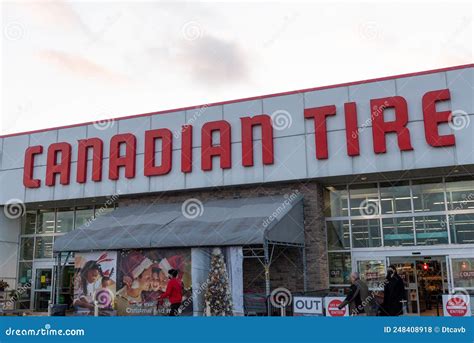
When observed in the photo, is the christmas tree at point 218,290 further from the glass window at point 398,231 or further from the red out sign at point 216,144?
the glass window at point 398,231

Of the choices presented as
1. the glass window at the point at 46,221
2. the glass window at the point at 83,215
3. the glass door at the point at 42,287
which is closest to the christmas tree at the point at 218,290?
the glass window at the point at 83,215

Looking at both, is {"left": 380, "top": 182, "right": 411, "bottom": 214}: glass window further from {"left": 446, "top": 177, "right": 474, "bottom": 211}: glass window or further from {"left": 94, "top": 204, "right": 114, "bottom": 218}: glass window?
{"left": 94, "top": 204, "right": 114, "bottom": 218}: glass window

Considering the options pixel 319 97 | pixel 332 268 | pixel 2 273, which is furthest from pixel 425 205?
pixel 2 273

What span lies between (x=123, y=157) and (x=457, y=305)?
12205 millimetres

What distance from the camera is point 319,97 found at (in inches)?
650

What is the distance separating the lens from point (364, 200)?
16.8 meters

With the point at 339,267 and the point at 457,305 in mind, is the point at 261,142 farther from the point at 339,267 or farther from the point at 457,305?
the point at 457,305

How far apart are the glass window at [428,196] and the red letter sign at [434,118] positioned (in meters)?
1.88

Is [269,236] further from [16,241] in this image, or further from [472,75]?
[16,241]

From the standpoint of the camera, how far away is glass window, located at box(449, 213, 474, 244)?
1527 cm

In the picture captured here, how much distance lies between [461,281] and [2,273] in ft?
58.0

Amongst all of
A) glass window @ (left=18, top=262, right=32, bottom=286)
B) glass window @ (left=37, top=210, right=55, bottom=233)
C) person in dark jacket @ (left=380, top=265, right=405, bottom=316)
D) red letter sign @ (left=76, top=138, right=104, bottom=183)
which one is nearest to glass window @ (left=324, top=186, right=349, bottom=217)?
person in dark jacket @ (left=380, top=265, right=405, bottom=316)

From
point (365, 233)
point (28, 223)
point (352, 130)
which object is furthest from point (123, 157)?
point (365, 233)

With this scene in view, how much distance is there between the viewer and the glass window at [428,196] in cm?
1587
